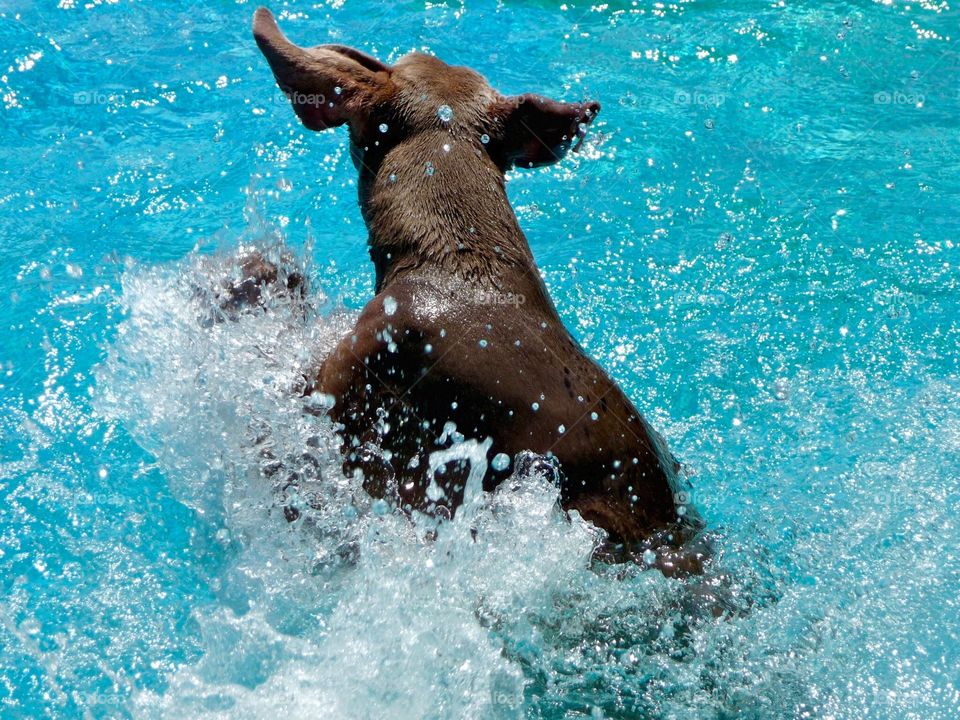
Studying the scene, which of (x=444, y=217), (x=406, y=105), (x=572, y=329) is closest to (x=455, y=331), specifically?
(x=444, y=217)

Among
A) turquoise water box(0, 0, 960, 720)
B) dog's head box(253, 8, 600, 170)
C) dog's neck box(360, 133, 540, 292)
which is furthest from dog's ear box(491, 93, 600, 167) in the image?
turquoise water box(0, 0, 960, 720)

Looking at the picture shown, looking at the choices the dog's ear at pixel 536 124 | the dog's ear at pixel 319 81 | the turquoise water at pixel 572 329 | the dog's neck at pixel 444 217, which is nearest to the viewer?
the turquoise water at pixel 572 329

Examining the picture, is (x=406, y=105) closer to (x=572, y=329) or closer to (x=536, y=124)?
(x=536, y=124)

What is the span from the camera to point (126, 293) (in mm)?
4629

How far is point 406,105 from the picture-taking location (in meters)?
3.70

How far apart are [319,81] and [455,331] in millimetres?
1147

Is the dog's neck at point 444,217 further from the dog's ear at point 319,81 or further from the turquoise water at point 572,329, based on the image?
the turquoise water at point 572,329

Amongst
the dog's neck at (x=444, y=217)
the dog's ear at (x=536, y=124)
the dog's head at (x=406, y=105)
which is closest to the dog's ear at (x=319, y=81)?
the dog's head at (x=406, y=105)

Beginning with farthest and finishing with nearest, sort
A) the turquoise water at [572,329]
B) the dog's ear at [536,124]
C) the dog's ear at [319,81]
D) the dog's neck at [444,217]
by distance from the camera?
the dog's ear at [536,124]
the dog's ear at [319,81]
the dog's neck at [444,217]
the turquoise water at [572,329]

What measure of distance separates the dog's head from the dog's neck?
8cm

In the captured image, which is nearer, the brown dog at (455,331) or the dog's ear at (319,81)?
the brown dog at (455,331)

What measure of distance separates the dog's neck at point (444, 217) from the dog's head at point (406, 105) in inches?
3.1

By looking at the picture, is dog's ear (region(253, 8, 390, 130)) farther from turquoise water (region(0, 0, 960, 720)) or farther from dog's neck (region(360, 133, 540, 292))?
turquoise water (region(0, 0, 960, 720))

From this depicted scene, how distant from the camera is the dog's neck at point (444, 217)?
11.2 ft
